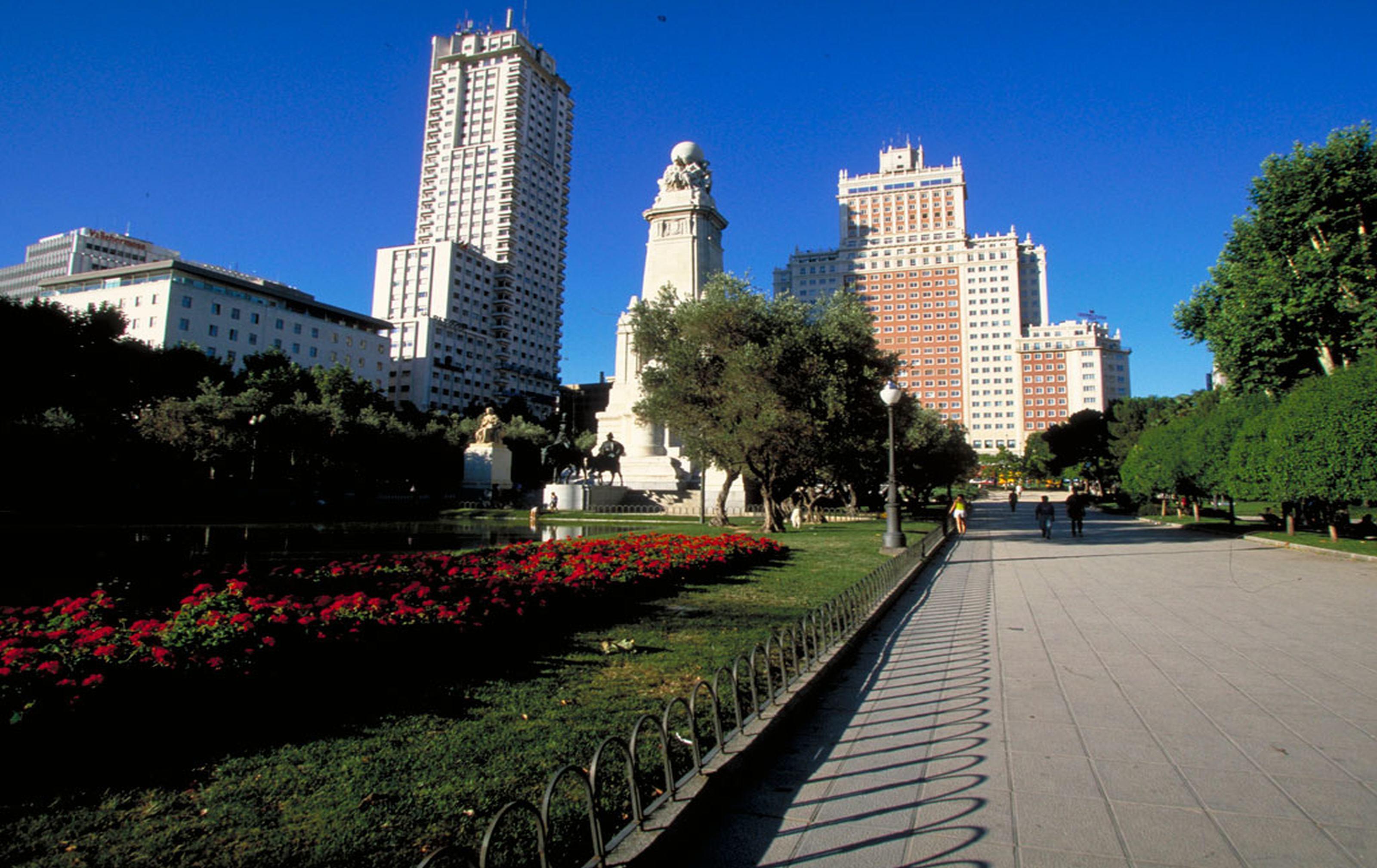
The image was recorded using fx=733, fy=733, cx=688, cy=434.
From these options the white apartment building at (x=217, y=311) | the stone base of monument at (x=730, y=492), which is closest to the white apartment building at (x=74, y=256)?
the white apartment building at (x=217, y=311)

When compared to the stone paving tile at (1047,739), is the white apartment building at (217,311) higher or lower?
higher

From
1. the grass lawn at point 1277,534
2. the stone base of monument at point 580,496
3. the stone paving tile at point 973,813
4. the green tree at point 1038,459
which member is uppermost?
the green tree at point 1038,459

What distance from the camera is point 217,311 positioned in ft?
233

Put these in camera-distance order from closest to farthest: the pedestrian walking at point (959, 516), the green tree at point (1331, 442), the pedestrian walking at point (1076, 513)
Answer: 1. the green tree at point (1331, 442)
2. the pedestrian walking at point (1076, 513)
3. the pedestrian walking at point (959, 516)

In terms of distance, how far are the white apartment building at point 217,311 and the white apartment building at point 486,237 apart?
15.9m

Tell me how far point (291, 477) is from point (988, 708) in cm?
3810

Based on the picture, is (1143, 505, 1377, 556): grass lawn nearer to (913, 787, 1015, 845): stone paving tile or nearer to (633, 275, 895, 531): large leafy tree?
(633, 275, 895, 531): large leafy tree

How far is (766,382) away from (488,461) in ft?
77.1

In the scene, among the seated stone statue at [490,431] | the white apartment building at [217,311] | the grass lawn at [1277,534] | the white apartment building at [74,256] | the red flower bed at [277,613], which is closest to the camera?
the red flower bed at [277,613]

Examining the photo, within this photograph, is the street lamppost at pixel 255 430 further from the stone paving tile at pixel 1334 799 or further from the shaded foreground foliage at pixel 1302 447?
the shaded foreground foliage at pixel 1302 447

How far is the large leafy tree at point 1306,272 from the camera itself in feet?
75.5

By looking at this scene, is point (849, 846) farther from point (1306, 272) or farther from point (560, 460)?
point (560, 460)

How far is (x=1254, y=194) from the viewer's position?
26312 mm

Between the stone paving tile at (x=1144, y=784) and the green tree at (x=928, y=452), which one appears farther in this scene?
the green tree at (x=928, y=452)
